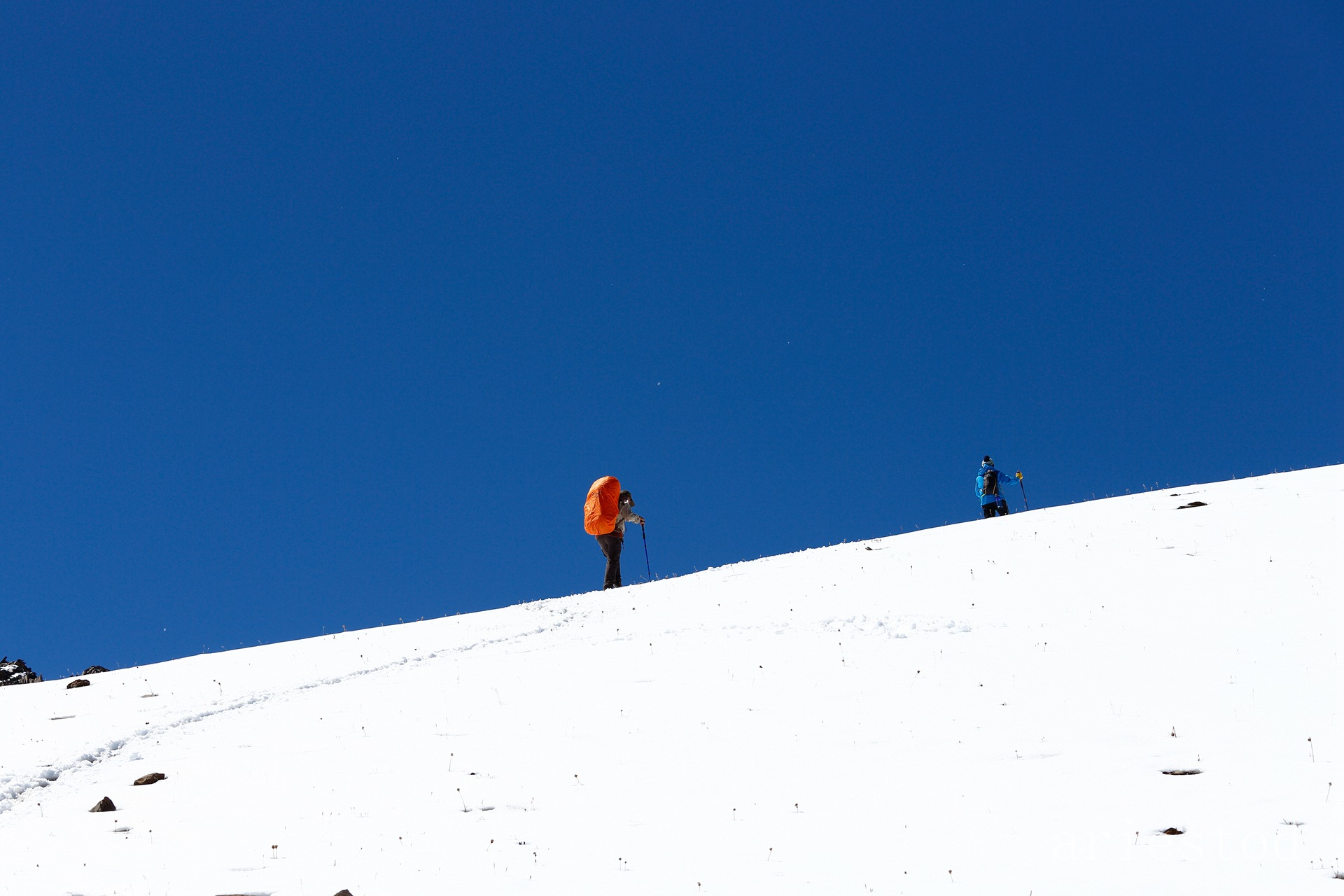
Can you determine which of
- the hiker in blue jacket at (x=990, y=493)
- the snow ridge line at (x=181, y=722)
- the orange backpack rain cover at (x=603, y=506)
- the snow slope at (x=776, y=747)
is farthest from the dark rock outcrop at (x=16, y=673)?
the hiker in blue jacket at (x=990, y=493)

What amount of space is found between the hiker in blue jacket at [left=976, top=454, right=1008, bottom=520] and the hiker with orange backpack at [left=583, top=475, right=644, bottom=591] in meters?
10.0

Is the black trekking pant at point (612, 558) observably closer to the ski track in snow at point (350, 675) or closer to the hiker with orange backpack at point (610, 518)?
the hiker with orange backpack at point (610, 518)

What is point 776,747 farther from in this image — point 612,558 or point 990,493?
point 990,493

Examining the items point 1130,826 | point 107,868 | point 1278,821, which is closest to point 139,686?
point 107,868

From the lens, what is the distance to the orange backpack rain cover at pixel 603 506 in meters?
21.7

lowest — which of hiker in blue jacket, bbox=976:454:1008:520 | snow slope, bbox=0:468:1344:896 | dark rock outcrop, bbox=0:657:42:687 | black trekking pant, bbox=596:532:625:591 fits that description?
snow slope, bbox=0:468:1344:896

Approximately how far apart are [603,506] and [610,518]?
313 millimetres

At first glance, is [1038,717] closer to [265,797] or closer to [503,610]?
[265,797]

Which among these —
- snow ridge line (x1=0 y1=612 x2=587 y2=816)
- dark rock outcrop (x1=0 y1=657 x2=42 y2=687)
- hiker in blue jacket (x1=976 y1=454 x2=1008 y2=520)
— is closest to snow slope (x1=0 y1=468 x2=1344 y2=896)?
snow ridge line (x1=0 y1=612 x2=587 y2=816)

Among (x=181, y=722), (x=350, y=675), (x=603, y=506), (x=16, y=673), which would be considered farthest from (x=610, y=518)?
(x=16, y=673)

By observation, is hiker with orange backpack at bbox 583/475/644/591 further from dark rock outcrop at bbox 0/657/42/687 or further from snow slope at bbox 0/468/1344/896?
dark rock outcrop at bbox 0/657/42/687

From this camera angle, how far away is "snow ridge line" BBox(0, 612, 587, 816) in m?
10.9

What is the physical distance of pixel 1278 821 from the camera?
7.48 m

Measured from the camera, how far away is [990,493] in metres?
26.2
